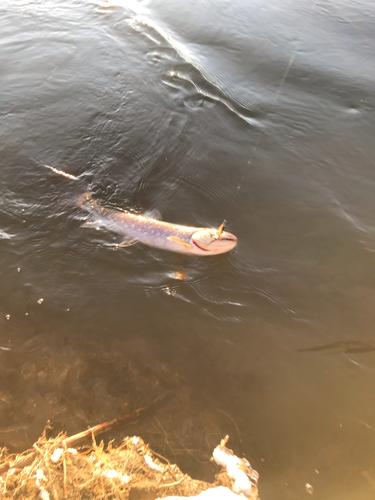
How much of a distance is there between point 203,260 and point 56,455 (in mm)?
2550

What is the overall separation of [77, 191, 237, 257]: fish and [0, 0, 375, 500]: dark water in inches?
7.6

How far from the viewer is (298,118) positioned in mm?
5984

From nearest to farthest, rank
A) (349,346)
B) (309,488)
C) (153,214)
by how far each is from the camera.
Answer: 1. (309,488)
2. (349,346)
3. (153,214)

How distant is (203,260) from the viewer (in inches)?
166

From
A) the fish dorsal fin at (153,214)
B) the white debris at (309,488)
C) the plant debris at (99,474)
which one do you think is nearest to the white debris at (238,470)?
the plant debris at (99,474)

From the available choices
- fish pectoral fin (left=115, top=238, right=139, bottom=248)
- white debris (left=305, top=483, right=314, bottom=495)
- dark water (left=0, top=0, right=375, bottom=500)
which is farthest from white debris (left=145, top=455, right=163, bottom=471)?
fish pectoral fin (left=115, top=238, right=139, bottom=248)

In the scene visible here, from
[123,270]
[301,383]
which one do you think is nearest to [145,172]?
A: [123,270]

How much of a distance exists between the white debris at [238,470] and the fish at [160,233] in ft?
6.85

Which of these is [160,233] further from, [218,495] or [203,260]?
[218,495]

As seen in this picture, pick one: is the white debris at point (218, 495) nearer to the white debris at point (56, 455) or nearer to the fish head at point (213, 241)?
the white debris at point (56, 455)

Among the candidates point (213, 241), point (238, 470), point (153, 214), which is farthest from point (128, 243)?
point (238, 470)

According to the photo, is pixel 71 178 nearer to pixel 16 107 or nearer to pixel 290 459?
pixel 16 107

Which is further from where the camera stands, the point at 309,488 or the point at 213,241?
the point at 213,241

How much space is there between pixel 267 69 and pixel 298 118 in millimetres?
1916
